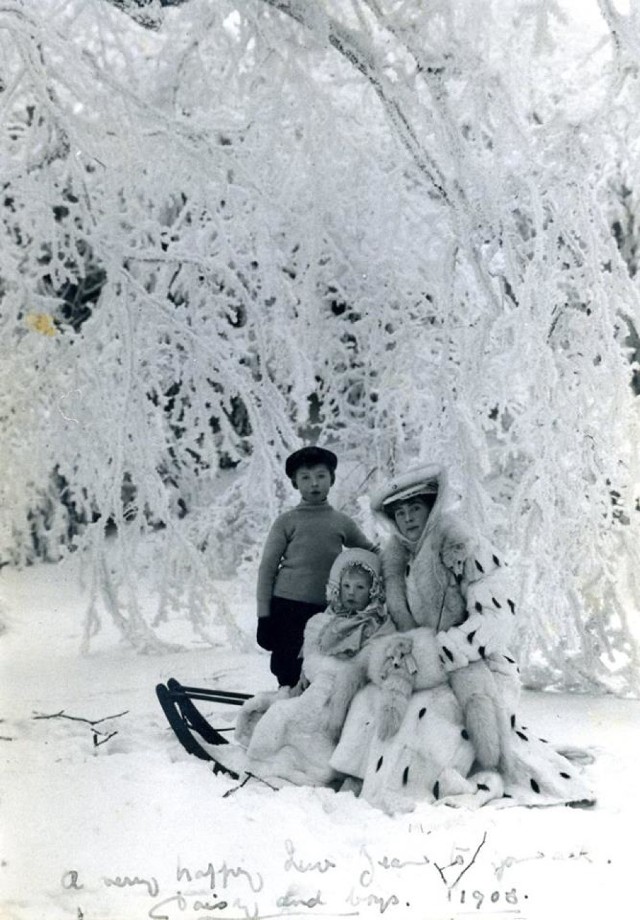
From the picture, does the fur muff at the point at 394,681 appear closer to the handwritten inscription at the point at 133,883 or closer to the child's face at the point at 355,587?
the child's face at the point at 355,587

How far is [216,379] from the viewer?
5.53m

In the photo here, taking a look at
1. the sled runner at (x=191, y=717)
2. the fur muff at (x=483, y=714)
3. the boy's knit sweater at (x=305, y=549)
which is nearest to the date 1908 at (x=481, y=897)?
the fur muff at (x=483, y=714)

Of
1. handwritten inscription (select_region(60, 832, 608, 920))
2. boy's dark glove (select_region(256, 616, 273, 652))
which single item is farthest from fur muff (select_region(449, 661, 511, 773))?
boy's dark glove (select_region(256, 616, 273, 652))

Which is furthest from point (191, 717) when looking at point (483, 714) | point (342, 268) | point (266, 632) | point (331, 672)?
point (342, 268)

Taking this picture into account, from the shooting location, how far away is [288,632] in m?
4.14

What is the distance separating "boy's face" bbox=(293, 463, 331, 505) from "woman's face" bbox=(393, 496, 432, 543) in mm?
432

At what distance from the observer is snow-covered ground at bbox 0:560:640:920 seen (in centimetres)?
319

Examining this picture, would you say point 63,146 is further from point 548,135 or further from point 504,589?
point 504,589

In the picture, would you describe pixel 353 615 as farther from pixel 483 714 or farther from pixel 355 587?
pixel 483 714

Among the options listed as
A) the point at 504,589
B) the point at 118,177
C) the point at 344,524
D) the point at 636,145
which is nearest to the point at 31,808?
the point at 344,524

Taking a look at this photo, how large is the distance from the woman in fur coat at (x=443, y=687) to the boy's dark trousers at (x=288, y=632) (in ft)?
1.65

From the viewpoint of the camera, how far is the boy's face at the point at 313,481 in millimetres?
4016

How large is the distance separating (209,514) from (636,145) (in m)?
3.23

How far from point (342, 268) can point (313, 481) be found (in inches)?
110
